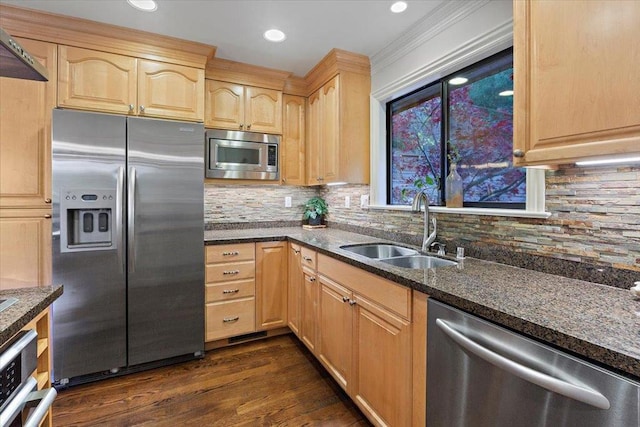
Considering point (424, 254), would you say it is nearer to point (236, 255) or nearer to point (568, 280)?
point (568, 280)

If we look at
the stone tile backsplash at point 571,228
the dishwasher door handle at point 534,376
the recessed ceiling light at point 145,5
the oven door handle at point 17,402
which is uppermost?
the recessed ceiling light at point 145,5

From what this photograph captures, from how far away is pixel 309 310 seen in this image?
2299mm

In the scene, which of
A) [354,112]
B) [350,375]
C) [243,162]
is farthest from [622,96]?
[243,162]

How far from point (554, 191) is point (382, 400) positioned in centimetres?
125

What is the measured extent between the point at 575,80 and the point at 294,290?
2.21m

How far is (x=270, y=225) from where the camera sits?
3.29 metres

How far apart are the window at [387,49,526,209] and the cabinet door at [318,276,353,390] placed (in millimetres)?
980

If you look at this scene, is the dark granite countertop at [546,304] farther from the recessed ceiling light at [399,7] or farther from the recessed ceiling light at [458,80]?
the recessed ceiling light at [399,7]

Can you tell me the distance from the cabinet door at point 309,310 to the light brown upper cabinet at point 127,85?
1557 mm

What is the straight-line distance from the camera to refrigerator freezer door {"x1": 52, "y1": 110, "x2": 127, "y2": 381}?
1.99 metres

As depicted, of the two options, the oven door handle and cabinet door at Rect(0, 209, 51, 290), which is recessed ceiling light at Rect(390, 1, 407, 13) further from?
cabinet door at Rect(0, 209, 51, 290)

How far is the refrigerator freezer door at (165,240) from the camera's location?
7.09 ft

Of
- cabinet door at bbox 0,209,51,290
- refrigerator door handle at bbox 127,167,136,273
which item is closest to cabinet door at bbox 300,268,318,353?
refrigerator door handle at bbox 127,167,136,273

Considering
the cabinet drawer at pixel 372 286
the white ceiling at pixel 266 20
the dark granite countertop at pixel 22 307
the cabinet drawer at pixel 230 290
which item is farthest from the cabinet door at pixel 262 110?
the dark granite countertop at pixel 22 307
